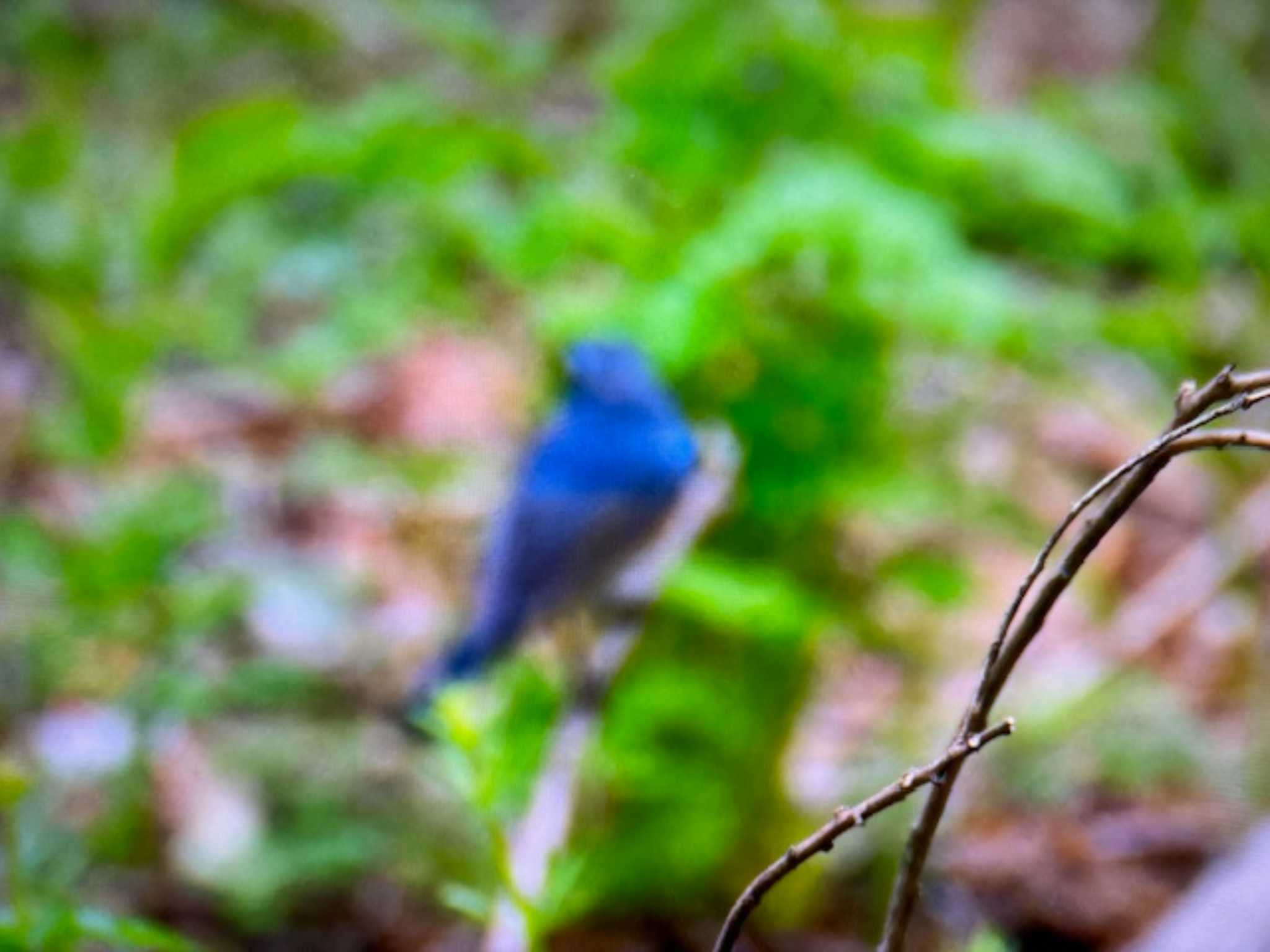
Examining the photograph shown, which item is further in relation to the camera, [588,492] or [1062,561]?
[588,492]

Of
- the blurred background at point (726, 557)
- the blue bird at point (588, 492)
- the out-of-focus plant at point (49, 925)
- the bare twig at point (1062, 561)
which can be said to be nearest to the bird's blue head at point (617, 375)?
the blue bird at point (588, 492)

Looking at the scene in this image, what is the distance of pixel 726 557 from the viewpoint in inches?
81.7

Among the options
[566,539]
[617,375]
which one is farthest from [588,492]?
[617,375]

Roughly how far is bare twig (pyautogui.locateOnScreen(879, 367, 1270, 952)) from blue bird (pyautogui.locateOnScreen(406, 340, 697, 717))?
1.74 metres

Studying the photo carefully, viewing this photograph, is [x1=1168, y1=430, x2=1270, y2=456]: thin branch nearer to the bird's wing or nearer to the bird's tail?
the bird's tail

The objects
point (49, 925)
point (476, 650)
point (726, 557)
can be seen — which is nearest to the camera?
point (49, 925)

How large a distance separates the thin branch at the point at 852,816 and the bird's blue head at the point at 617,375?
1842mm

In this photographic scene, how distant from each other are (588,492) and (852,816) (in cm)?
196

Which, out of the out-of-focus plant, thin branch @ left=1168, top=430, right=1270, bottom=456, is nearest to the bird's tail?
the out-of-focus plant

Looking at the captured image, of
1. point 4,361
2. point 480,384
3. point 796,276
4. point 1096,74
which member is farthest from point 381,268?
point 1096,74

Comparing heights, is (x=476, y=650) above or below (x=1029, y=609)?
above

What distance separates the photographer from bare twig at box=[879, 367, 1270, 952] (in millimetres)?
546

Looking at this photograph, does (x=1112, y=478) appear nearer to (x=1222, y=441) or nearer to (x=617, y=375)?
(x=1222, y=441)

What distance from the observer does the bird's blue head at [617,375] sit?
7.97 ft
